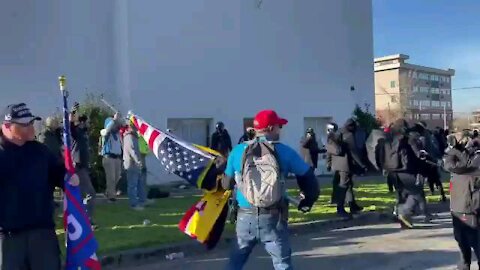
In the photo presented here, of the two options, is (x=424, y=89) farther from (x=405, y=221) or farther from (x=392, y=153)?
(x=392, y=153)

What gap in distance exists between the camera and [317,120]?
24.0 metres

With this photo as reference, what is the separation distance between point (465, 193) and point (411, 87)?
71.0 m

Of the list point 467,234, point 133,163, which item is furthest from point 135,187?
point 467,234

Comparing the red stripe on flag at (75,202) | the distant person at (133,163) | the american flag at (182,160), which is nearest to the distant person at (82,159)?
the distant person at (133,163)

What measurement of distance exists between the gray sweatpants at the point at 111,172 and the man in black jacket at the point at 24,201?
26.8ft

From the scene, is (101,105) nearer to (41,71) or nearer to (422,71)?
(41,71)

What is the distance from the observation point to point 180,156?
24.2 feet

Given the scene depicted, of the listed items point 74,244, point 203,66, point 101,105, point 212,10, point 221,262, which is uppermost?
point 212,10

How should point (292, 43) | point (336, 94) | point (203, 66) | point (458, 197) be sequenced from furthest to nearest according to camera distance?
1. point (336, 94)
2. point (292, 43)
3. point (203, 66)
4. point (458, 197)

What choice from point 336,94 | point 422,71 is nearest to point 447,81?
point 422,71

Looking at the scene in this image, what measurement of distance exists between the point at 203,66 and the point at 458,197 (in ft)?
46.2

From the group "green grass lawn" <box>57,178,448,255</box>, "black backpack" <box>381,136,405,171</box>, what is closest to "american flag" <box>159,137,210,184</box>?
"green grass lawn" <box>57,178,448,255</box>

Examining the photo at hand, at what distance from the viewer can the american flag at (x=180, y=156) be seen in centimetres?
711

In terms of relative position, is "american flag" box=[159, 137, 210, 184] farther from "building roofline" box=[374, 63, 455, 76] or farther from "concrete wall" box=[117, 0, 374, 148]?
"building roofline" box=[374, 63, 455, 76]
